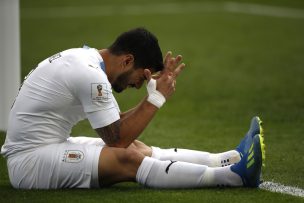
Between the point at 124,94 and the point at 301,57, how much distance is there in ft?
14.9

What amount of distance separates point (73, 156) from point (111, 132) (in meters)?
0.39

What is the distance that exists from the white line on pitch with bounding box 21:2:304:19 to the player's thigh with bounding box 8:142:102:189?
15.8m

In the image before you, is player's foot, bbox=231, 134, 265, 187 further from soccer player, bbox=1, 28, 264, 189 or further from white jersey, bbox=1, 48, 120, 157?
white jersey, bbox=1, 48, 120, 157

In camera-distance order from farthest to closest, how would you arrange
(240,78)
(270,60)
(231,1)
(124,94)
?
(231,1), (270,60), (240,78), (124,94)

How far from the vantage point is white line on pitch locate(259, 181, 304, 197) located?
7.30 m

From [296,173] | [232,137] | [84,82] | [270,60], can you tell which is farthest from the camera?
[270,60]

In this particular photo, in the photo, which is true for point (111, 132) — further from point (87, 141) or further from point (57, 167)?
point (87, 141)

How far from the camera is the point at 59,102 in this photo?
23.9ft

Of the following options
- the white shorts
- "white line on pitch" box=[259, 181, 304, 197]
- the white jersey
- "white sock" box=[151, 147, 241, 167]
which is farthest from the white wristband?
"white line on pitch" box=[259, 181, 304, 197]

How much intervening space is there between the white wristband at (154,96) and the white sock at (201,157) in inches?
32.6

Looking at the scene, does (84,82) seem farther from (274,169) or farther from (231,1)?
(231,1)

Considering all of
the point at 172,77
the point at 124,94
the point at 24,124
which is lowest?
the point at 124,94

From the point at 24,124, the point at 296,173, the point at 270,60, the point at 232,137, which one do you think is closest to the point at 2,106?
the point at 232,137

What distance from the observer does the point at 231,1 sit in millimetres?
25406
